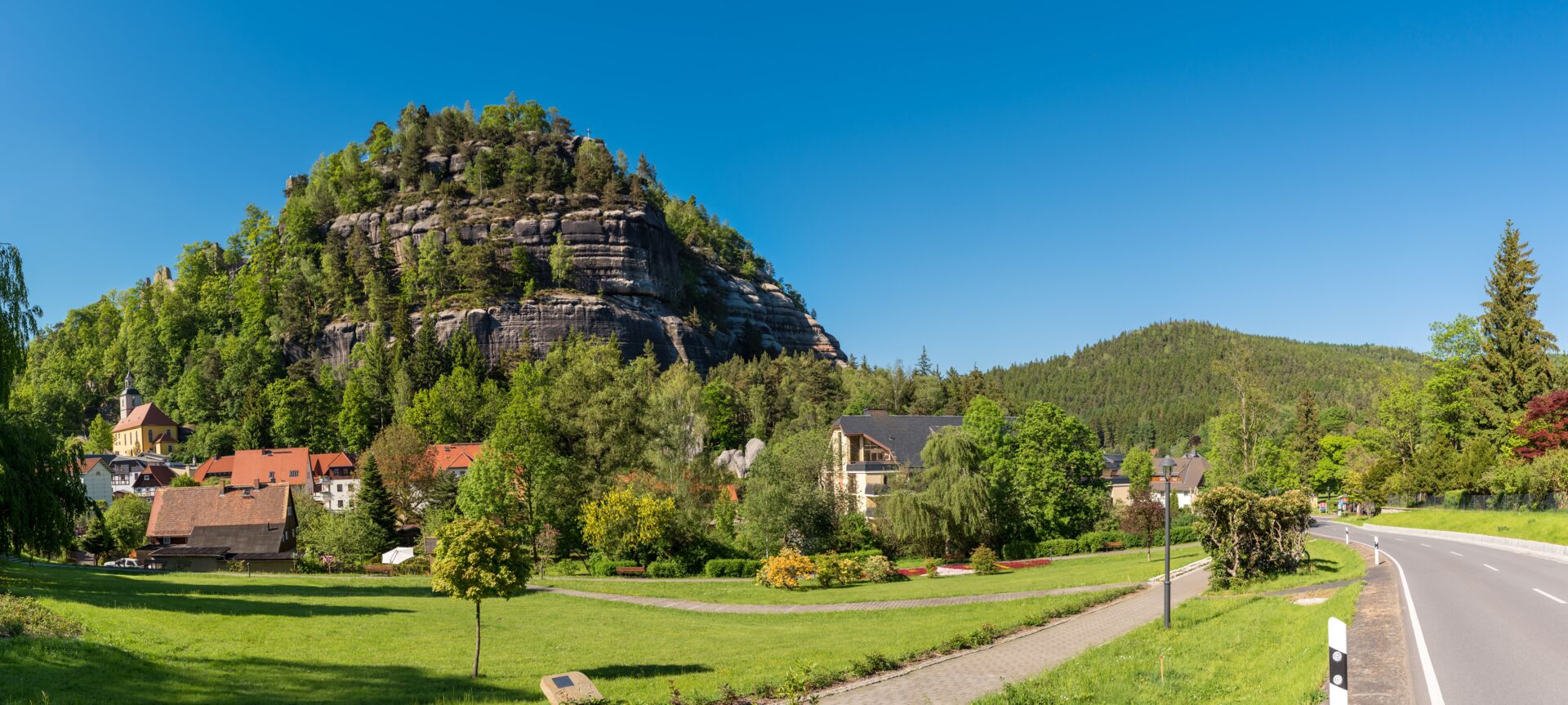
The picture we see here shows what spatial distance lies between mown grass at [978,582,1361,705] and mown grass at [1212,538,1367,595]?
3783 millimetres

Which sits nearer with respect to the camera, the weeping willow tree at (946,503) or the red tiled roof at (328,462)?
the weeping willow tree at (946,503)

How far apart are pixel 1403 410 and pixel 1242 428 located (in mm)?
23205

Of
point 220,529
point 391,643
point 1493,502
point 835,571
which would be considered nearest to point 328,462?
point 220,529

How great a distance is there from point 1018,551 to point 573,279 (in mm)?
75789

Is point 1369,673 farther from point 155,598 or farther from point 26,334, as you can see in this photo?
point 26,334

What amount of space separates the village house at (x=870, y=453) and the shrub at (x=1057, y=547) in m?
9.81

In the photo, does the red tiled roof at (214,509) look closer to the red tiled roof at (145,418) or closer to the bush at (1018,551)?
the bush at (1018,551)

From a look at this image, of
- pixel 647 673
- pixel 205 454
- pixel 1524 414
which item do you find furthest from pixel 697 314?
pixel 647 673

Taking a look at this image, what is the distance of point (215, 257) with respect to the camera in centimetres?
13275

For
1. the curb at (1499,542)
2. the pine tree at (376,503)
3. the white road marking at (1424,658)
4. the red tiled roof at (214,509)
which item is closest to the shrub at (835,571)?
the white road marking at (1424,658)

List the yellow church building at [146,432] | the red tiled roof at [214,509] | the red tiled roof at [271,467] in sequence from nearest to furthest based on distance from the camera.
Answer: the red tiled roof at [214,509] < the red tiled roof at [271,467] < the yellow church building at [146,432]

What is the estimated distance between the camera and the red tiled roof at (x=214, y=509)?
182ft

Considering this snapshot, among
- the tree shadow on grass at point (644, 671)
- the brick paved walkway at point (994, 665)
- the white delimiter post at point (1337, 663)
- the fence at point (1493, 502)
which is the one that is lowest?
the tree shadow on grass at point (644, 671)

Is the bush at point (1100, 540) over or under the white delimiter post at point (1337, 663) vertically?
under
